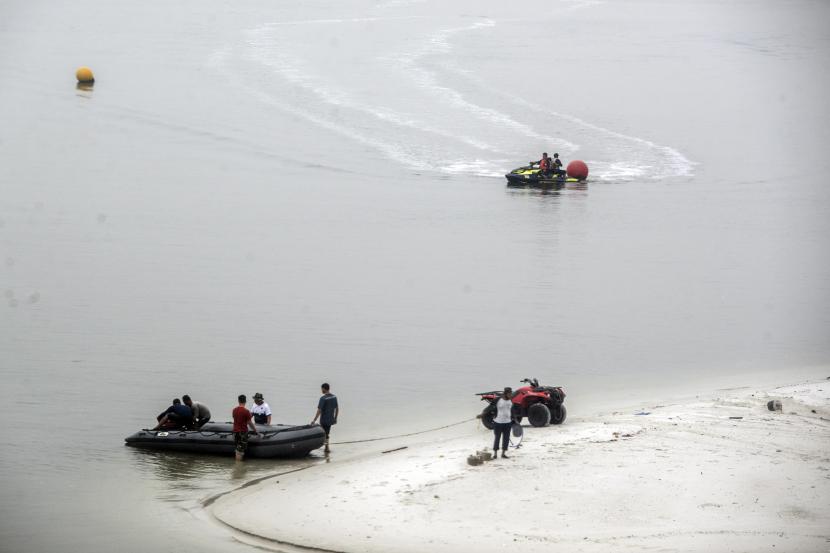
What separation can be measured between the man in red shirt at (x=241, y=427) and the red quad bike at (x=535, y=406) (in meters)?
3.43

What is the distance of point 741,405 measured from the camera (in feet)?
56.7

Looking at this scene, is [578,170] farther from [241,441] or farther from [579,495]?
[579,495]

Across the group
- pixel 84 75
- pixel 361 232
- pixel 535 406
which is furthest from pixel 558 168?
pixel 84 75

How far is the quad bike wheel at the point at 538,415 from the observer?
1627 cm

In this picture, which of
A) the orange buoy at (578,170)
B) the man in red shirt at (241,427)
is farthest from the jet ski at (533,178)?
the man in red shirt at (241,427)

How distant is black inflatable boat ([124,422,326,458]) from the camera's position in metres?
16.2

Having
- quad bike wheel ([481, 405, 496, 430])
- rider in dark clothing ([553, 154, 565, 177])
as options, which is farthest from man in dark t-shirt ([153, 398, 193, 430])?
rider in dark clothing ([553, 154, 565, 177])

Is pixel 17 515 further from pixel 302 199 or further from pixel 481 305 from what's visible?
pixel 302 199

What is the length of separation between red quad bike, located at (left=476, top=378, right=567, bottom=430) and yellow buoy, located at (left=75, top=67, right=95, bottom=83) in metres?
48.7

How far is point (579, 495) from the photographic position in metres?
12.7

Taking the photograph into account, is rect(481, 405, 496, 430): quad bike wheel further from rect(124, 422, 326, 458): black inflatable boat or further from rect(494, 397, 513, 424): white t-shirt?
rect(124, 422, 326, 458): black inflatable boat

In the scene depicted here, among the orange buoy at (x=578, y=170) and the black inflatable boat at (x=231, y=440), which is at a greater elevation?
the orange buoy at (x=578, y=170)

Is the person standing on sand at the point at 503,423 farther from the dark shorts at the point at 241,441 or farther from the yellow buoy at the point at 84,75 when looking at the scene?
the yellow buoy at the point at 84,75

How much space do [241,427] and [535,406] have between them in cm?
430
